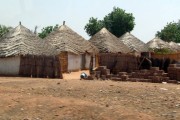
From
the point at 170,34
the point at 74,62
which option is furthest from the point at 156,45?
the point at 170,34

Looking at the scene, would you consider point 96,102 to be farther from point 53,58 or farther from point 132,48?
point 132,48

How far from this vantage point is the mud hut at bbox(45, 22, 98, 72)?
2667 cm

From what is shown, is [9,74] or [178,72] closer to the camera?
[178,72]

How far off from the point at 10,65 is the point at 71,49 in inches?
247

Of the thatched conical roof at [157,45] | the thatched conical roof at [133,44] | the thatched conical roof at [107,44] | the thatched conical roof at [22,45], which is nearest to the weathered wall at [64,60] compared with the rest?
the thatched conical roof at [22,45]

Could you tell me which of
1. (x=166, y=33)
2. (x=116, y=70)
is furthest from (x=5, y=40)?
(x=166, y=33)

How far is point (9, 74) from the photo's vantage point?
852 inches

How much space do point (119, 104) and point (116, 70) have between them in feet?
50.4

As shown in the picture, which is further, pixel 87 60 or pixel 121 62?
pixel 87 60

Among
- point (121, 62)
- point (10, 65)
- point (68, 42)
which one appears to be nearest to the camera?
point (10, 65)

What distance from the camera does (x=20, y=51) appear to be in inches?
843

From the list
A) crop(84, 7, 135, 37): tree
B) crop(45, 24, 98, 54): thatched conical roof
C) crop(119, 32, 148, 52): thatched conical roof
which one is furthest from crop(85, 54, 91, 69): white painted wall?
crop(84, 7, 135, 37): tree

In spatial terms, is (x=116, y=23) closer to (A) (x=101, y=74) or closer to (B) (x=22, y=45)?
(B) (x=22, y=45)

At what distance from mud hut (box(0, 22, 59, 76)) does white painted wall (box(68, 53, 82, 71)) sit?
3.77 metres
